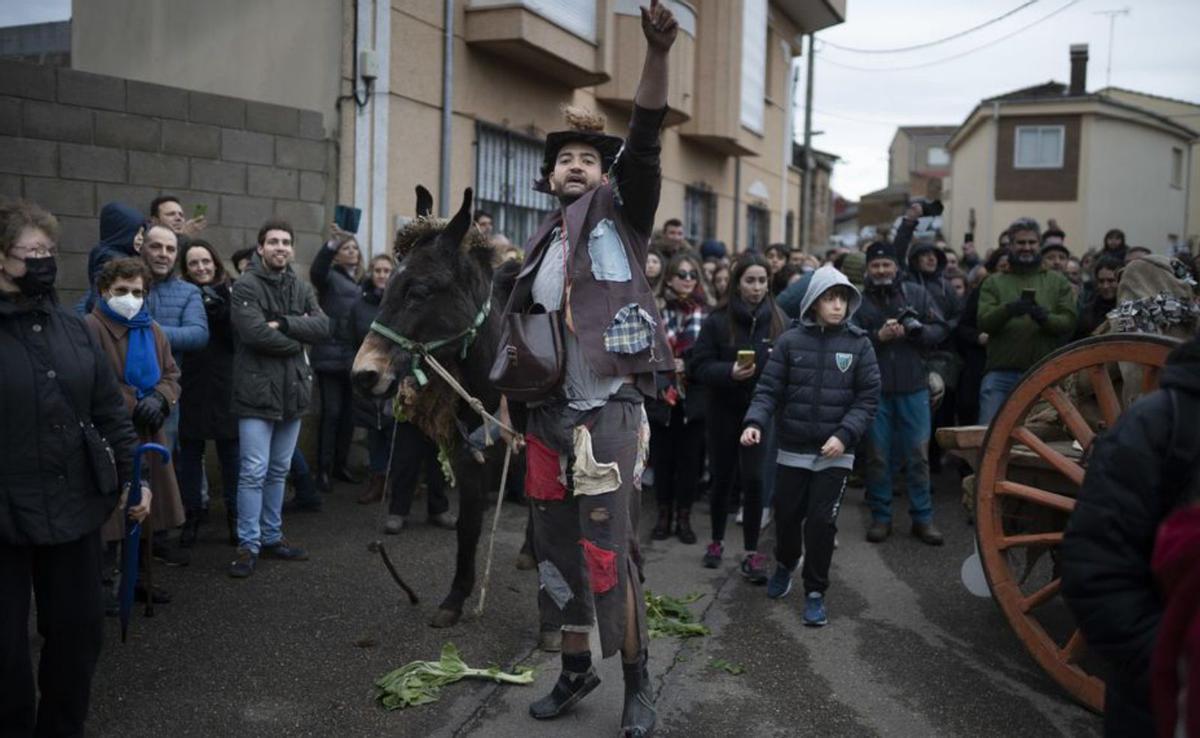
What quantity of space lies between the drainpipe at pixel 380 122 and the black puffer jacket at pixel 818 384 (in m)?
4.96

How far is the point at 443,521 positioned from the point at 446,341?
282cm

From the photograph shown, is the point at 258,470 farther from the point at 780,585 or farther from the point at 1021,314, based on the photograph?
the point at 1021,314

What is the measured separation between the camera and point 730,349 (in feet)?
22.7

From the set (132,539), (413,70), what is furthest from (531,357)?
(413,70)

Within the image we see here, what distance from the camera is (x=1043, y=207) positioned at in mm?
34156

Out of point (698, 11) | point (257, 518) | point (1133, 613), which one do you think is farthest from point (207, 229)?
point (698, 11)

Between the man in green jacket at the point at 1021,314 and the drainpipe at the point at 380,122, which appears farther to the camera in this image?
the drainpipe at the point at 380,122

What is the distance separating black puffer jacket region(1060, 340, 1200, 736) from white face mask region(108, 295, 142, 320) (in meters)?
4.61

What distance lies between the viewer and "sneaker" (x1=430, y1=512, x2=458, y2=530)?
24.3 ft

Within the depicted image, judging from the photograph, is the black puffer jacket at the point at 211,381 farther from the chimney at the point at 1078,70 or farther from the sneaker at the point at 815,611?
the chimney at the point at 1078,70

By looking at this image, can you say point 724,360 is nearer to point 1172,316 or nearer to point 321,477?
point 1172,316

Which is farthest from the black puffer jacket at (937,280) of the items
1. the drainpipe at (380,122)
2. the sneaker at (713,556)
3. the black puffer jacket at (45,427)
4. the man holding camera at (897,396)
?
the black puffer jacket at (45,427)

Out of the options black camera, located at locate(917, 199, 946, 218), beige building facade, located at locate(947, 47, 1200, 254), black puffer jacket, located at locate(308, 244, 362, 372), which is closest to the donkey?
black puffer jacket, located at locate(308, 244, 362, 372)

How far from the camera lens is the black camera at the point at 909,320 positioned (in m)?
7.36
